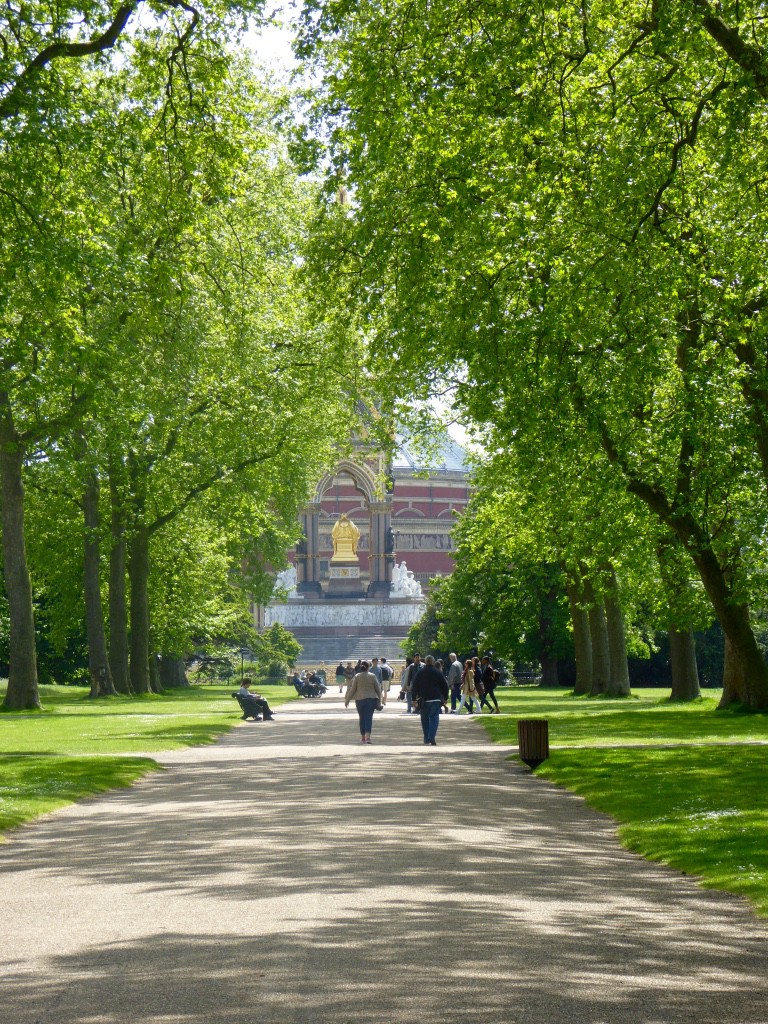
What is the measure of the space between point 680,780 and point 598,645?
2823 cm

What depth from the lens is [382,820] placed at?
13539 millimetres

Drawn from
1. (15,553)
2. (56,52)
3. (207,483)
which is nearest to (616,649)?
(207,483)

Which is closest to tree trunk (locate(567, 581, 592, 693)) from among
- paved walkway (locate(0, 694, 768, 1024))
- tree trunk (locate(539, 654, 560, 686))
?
tree trunk (locate(539, 654, 560, 686))

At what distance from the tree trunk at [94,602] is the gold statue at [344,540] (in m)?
54.2

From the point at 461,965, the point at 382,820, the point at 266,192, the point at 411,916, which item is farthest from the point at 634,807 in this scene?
the point at 266,192

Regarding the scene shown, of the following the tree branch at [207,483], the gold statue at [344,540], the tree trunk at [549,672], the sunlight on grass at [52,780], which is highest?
the gold statue at [344,540]

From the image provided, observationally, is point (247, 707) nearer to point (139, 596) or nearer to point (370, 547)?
point (139, 596)

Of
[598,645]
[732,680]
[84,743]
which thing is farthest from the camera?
[598,645]

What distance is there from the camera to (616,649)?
45.1 meters

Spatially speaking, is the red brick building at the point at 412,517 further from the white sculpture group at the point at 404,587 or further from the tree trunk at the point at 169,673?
the tree trunk at the point at 169,673

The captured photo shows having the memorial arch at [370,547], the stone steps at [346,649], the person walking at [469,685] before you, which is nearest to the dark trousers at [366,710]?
the person walking at [469,685]

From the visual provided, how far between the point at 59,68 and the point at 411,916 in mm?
15655

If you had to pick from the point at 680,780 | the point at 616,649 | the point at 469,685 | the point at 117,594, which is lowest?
the point at 680,780

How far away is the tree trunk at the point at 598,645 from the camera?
144ft
